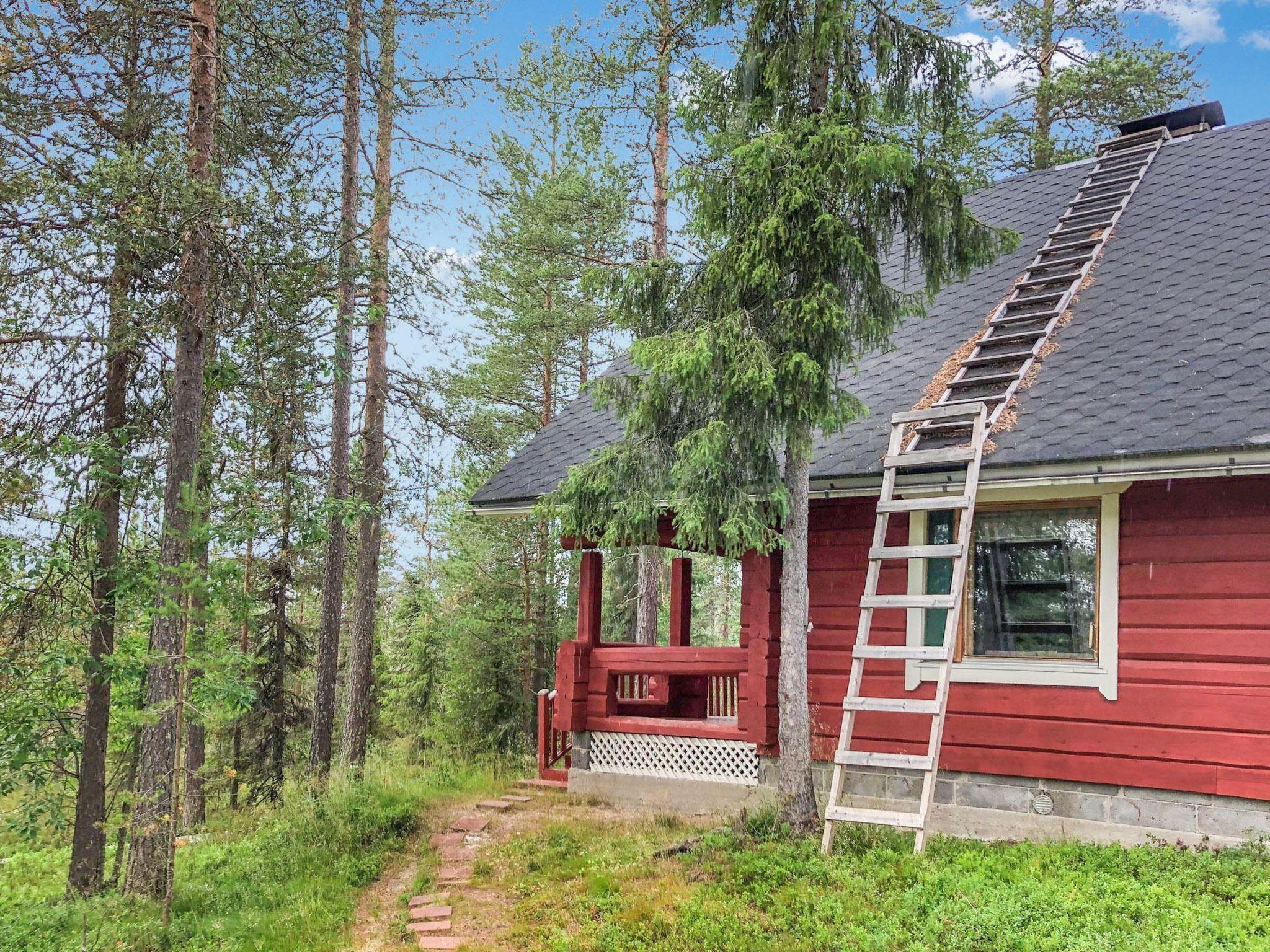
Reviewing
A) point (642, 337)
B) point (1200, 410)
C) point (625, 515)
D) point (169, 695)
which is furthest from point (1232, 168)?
point (169, 695)

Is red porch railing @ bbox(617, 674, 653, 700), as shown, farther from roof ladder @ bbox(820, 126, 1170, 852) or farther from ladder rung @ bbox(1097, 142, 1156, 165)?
ladder rung @ bbox(1097, 142, 1156, 165)

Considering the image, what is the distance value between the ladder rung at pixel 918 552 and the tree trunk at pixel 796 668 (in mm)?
537

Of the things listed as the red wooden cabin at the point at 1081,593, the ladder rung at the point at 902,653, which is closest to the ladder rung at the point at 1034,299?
the red wooden cabin at the point at 1081,593

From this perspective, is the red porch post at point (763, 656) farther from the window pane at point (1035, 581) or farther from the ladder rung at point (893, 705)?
the ladder rung at point (893, 705)

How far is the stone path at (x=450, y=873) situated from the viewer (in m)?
6.34

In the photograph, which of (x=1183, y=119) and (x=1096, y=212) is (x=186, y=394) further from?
(x=1183, y=119)

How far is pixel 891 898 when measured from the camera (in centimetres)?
551

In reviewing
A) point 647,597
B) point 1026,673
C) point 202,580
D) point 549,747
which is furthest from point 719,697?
point 202,580

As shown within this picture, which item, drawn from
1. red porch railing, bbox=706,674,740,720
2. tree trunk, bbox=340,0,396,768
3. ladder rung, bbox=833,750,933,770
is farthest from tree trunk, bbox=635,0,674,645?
ladder rung, bbox=833,750,933,770

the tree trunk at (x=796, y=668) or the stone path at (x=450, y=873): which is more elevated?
the tree trunk at (x=796, y=668)

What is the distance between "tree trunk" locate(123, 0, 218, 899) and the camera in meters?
7.82

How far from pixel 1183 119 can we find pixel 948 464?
8.28m

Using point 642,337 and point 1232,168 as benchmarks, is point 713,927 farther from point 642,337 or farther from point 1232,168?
point 1232,168

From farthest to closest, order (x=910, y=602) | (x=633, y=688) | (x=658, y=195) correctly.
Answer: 1. (x=658, y=195)
2. (x=633, y=688)
3. (x=910, y=602)
